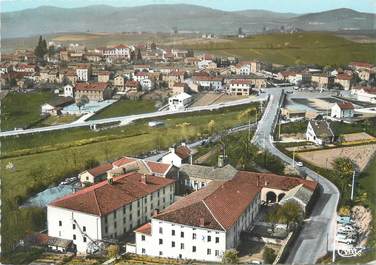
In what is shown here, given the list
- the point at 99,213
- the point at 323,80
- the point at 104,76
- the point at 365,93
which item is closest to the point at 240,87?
the point at 323,80

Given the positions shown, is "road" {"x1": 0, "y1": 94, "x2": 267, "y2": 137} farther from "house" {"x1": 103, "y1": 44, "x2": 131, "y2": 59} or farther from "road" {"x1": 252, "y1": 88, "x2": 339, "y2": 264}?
"house" {"x1": 103, "y1": 44, "x2": 131, "y2": 59}

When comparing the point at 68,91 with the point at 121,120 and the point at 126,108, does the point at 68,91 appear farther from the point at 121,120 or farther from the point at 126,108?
the point at 121,120

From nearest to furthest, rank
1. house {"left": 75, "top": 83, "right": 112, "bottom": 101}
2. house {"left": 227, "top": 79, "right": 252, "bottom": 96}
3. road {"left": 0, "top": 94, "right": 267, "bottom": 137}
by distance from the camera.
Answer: road {"left": 0, "top": 94, "right": 267, "bottom": 137}, house {"left": 75, "top": 83, "right": 112, "bottom": 101}, house {"left": 227, "top": 79, "right": 252, "bottom": 96}

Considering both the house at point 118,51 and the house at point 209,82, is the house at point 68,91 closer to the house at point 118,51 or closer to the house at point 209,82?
the house at point 118,51

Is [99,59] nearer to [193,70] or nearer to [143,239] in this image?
[193,70]

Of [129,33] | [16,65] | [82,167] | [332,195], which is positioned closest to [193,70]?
[129,33]

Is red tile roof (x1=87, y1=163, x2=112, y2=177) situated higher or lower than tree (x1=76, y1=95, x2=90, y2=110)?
lower

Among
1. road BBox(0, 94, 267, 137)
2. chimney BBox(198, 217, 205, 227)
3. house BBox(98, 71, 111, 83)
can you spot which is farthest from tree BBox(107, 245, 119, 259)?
house BBox(98, 71, 111, 83)
